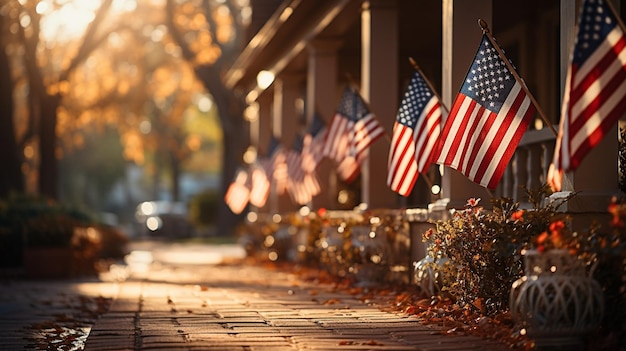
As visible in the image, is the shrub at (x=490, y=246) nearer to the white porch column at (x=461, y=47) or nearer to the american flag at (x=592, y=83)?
the american flag at (x=592, y=83)

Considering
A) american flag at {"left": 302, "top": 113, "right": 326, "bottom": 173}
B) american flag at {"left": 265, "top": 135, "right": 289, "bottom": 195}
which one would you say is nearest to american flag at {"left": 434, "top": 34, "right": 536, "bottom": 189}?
american flag at {"left": 302, "top": 113, "right": 326, "bottom": 173}

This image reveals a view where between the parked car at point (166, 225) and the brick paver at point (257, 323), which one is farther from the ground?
the parked car at point (166, 225)

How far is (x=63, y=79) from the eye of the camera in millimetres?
37250

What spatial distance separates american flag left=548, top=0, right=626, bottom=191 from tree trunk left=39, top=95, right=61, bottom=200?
2954 centimetres

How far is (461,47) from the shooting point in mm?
13883

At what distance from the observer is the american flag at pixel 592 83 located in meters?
8.73

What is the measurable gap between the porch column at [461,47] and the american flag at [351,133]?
281cm

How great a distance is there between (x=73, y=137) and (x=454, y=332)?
51232mm

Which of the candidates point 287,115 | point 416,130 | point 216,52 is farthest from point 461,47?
point 216,52

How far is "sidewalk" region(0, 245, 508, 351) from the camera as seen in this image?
929 cm

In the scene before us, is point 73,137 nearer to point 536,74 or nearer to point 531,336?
point 536,74

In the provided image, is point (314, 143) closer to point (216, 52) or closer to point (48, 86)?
point (48, 86)

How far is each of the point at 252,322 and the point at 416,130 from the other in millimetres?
4106

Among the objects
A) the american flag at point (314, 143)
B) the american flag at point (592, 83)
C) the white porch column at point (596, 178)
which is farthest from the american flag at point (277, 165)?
the american flag at point (592, 83)
